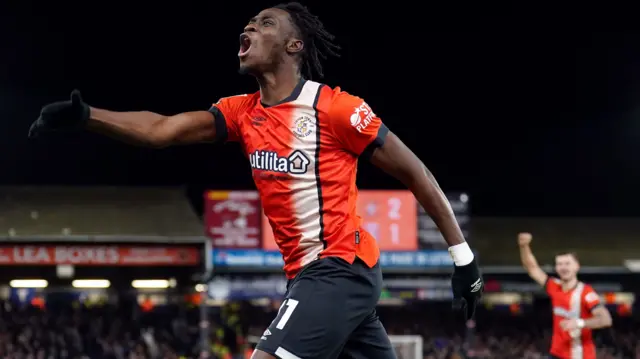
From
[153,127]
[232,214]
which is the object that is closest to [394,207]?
[232,214]

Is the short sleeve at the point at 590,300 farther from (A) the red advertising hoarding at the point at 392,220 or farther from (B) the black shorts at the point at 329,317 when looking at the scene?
(A) the red advertising hoarding at the point at 392,220

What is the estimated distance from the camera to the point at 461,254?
439cm

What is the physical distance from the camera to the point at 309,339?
414 cm

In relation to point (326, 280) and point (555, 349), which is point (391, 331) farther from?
point (326, 280)

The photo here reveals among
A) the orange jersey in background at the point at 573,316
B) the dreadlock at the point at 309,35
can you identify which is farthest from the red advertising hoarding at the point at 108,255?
the dreadlock at the point at 309,35

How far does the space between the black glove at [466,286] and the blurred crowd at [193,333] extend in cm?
1597

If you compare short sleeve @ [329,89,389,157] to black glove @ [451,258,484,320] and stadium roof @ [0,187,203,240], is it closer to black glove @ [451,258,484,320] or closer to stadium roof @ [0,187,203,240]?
black glove @ [451,258,484,320]

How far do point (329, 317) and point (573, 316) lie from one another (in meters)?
6.67

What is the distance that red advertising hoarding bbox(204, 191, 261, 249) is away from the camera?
2258 cm

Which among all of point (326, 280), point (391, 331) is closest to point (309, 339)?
point (326, 280)

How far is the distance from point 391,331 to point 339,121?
75.2 ft

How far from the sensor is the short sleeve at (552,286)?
10445 millimetres

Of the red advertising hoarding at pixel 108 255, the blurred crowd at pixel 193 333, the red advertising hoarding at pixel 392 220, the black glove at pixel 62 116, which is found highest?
the red advertising hoarding at pixel 392 220

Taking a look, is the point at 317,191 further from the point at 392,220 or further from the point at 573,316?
the point at 392,220
